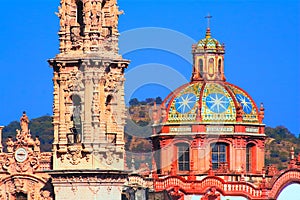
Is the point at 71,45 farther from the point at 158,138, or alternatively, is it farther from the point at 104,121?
the point at 158,138

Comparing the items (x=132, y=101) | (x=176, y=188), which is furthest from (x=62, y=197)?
(x=176, y=188)

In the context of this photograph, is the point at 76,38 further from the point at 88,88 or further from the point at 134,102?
the point at 134,102

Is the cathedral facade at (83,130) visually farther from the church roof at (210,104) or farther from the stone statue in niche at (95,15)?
the church roof at (210,104)

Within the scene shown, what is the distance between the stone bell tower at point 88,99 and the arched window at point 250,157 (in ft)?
136

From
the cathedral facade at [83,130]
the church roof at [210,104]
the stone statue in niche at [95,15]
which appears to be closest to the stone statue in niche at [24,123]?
the cathedral facade at [83,130]

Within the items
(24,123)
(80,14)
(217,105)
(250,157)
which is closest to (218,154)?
(250,157)

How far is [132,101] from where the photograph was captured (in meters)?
99.2

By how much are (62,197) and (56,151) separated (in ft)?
6.69

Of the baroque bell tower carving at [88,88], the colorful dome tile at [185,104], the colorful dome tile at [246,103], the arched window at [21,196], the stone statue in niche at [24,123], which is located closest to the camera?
the baroque bell tower carving at [88,88]

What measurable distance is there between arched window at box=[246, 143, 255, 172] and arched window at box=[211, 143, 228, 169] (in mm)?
1588

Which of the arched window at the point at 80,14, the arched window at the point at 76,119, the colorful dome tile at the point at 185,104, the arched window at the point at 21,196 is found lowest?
the arched window at the point at 21,196

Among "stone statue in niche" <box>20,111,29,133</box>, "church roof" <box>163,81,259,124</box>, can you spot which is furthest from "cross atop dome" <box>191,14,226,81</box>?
"stone statue in niche" <box>20,111,29,133</box>

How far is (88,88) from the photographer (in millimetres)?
88875

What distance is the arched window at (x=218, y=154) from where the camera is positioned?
427 ft
